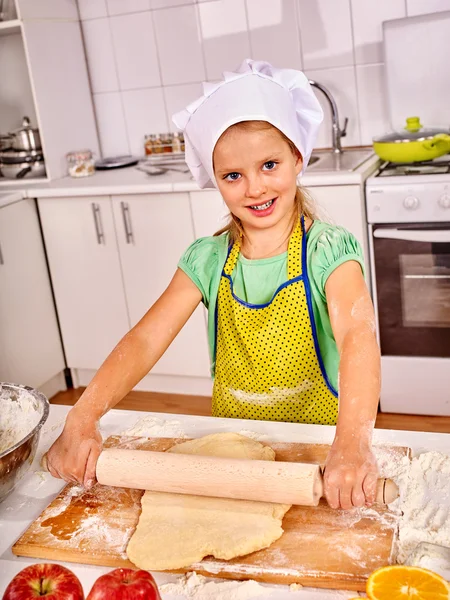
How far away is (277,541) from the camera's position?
875 millimetres

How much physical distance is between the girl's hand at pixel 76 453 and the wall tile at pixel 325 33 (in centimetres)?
211

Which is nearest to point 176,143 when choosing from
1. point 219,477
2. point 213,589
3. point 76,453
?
point 76,453

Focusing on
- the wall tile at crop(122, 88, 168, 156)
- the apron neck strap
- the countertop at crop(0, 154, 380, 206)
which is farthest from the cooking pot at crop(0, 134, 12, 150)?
the apron neck strap

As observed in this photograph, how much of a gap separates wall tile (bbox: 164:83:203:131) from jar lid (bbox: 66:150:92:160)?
378 mm

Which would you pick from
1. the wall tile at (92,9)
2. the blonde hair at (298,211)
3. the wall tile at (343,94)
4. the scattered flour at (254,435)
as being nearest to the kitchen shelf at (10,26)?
the wall tile at (92,9)

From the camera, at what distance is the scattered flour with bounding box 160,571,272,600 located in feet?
2.64

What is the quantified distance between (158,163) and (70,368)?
94 centimetres

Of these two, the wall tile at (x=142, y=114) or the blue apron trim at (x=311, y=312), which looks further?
the wall tile at (x=142, y=114)

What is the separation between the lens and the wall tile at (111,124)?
3234mm

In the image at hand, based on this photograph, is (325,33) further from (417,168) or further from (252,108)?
(252,108)

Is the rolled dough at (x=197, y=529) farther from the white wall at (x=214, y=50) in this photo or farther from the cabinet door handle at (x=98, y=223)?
the white wall at (x=214, y=50)

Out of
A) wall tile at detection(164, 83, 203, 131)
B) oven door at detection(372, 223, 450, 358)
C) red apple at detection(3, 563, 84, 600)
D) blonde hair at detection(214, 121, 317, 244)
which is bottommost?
oven door at detection(372, 223, 450, 358)

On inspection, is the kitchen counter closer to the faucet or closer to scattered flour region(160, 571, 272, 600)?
the faucet

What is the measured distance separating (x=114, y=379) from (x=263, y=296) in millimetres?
315
